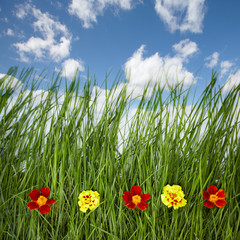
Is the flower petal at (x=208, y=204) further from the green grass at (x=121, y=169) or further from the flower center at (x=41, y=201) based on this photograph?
the flower center at (x=41, y=201)

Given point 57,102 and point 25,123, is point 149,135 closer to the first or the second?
point 57,102

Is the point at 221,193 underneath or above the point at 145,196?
above

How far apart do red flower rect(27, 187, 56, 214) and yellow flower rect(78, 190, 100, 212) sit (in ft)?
0.70

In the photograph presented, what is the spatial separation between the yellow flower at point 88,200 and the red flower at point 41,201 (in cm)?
21

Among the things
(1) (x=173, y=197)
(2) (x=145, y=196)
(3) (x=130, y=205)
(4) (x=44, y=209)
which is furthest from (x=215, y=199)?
(4) (x=44, y=209)

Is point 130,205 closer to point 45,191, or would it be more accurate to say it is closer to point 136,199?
point 136,199

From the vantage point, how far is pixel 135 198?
1765 mm

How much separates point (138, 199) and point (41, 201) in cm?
74

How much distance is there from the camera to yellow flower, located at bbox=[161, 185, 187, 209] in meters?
1.74

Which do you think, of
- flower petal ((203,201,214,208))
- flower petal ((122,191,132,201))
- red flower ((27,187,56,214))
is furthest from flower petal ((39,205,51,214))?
flower petal ((203,201,214,208))

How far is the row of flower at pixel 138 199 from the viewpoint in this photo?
5.72 ft

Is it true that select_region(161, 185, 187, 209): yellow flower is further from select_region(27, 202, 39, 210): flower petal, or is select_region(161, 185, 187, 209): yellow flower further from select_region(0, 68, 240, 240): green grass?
select_region(27, 202, 39, 210): flower petal

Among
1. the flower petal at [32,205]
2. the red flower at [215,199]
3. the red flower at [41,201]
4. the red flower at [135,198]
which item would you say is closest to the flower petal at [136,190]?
the red flower at [135,198]

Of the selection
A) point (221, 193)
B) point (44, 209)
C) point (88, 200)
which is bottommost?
point (44, 209)
